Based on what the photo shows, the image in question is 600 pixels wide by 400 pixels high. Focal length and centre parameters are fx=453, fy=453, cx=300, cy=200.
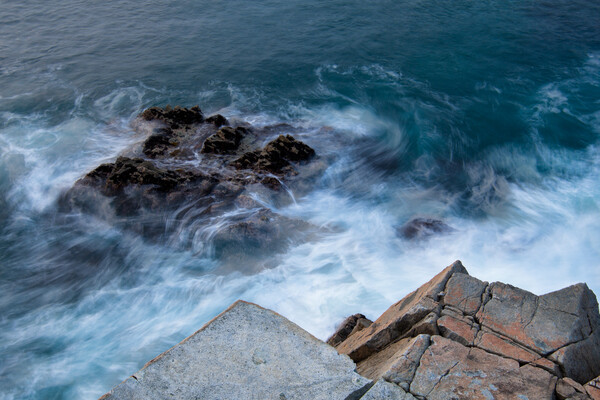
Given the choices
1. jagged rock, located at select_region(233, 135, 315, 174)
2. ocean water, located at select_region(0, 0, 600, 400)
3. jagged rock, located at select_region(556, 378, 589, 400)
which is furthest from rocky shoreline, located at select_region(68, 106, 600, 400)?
jagged rock, located at select_region(233, 135, 315, 174)

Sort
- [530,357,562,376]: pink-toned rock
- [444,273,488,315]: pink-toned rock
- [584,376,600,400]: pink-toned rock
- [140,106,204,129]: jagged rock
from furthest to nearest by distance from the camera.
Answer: [140,106,204,129]: jagged rock → [444,273,488,315]: pink-toned rock → [530,357,562,376]: pink-toned rock → [584,376,600,400]: pink-toned rock

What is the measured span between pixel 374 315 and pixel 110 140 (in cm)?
1023

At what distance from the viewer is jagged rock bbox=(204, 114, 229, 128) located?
1473 centimetres

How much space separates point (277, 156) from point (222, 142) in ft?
5.72

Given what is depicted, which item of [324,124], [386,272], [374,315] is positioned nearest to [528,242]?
[386,272]

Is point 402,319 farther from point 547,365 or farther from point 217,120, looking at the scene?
point 217,120

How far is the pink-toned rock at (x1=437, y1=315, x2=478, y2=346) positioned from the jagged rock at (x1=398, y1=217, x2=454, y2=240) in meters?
5.09

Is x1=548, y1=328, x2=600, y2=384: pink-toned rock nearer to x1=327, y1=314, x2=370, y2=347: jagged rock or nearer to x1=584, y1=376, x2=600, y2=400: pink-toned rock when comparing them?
x1=584, y1=376, x2=600, y2=400: pink-toned rock

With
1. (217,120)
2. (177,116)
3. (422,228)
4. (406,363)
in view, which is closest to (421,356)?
(406,363)

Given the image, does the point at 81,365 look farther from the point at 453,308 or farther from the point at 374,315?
the point at 453,308

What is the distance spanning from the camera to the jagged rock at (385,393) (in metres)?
5.36

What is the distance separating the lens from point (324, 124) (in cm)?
1543

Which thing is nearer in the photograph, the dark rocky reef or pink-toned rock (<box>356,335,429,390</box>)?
pink-toned rock (<box>356,335,429,390</box>)

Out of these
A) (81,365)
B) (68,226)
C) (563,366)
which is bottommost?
(81,365)
